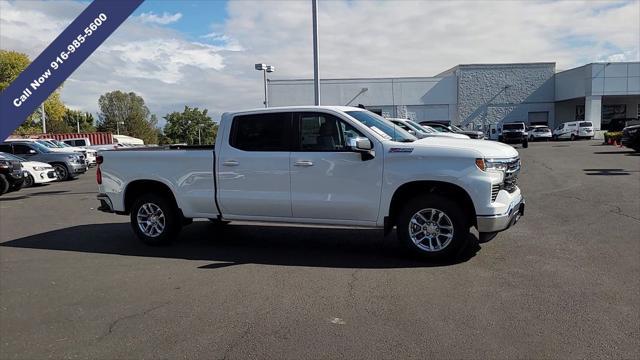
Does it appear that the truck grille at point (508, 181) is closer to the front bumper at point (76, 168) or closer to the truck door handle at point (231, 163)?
the truck door handle at point (231, 163)

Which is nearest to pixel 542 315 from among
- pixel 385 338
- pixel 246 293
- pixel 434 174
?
pixel 385 338

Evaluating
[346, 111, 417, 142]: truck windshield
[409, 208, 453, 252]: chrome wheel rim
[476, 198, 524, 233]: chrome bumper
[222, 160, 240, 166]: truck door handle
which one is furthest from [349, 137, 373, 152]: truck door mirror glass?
[222, 160, 240, 166]: truck door handle

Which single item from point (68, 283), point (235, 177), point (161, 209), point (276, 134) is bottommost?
point (68, 283)

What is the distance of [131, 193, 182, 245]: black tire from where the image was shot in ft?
24.5

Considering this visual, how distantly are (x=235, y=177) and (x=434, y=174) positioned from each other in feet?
9.01

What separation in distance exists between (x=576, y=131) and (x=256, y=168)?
153ft

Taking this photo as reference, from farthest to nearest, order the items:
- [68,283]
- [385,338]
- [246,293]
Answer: [68,283] → [246,293] → [385,338]

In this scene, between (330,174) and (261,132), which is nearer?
(330,174)

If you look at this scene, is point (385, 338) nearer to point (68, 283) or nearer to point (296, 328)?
point (296, 328)

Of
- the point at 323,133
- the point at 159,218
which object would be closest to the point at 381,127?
the point at 323,133

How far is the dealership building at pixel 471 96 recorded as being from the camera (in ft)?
177

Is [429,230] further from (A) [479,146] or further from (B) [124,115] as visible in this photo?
(B) [124,115]

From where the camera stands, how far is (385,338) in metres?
4.04

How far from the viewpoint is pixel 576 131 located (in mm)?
46094
